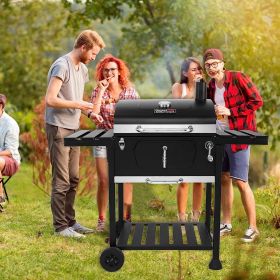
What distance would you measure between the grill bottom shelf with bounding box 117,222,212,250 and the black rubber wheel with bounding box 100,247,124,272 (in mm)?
70

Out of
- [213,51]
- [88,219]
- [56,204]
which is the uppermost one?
[213,51]

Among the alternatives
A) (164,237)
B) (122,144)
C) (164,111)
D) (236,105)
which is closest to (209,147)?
(164,111)

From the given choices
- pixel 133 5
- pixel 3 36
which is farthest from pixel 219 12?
pixel 3 36

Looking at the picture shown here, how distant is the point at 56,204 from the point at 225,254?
167cm

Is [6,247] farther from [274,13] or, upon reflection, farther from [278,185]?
[274,13]

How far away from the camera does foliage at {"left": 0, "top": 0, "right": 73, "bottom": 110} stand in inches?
936

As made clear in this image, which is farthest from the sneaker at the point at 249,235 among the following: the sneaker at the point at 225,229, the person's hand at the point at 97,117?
the person's hand at the point at 97,117

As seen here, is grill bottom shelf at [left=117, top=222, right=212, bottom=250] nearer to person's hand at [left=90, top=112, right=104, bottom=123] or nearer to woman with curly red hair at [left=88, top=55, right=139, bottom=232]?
woman with curly red hair at [left=88, top=55, right=139, bottom=232]

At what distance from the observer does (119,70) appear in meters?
7.02

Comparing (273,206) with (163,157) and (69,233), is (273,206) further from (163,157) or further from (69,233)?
→ (163,157)

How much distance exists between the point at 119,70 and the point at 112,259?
6.90ft

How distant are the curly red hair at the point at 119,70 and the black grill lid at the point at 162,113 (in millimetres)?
1674

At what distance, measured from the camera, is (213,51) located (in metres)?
6.61

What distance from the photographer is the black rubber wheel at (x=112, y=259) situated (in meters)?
5.61
